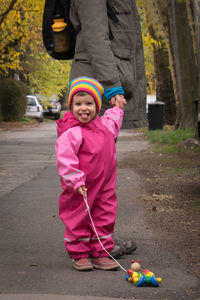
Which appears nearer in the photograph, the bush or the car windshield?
the bush

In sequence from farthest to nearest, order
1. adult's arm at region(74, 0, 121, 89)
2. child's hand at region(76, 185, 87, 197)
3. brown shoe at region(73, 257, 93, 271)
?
adult's arm at region(74, 0, 121, 89), brown shoe at region(73, 257, 93, 271), child's hand at region(76, 185, 87, 197)

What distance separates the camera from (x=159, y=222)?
622 cm

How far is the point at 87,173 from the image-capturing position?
4.52 meters

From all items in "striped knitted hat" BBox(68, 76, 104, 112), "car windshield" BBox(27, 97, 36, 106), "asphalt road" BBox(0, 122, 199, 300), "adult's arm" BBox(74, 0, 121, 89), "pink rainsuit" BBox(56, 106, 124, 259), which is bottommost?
"car windshield" BBox(27, 97, 36, 106)

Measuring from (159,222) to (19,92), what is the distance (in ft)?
96.6

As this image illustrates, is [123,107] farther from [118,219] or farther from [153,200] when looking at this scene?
[153,200]

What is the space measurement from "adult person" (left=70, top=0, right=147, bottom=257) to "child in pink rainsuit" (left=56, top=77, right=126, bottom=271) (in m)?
0.27

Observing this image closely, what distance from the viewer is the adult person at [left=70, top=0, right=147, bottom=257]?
16.0 ft

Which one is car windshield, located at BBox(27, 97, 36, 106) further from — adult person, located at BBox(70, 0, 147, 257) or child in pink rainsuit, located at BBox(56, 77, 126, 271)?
child in pink rainsuit, located at BBox(56, 77, 126, 271)

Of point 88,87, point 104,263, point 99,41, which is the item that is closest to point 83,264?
point 104,263

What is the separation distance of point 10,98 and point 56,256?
30409 millimetres

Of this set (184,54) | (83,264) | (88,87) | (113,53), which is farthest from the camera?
(184,54)

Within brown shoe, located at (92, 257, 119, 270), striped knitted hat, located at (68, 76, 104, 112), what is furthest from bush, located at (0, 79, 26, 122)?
brown shoe, located at (92, 257, 119, 270)

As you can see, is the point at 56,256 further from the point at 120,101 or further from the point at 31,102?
the point at 31,102
